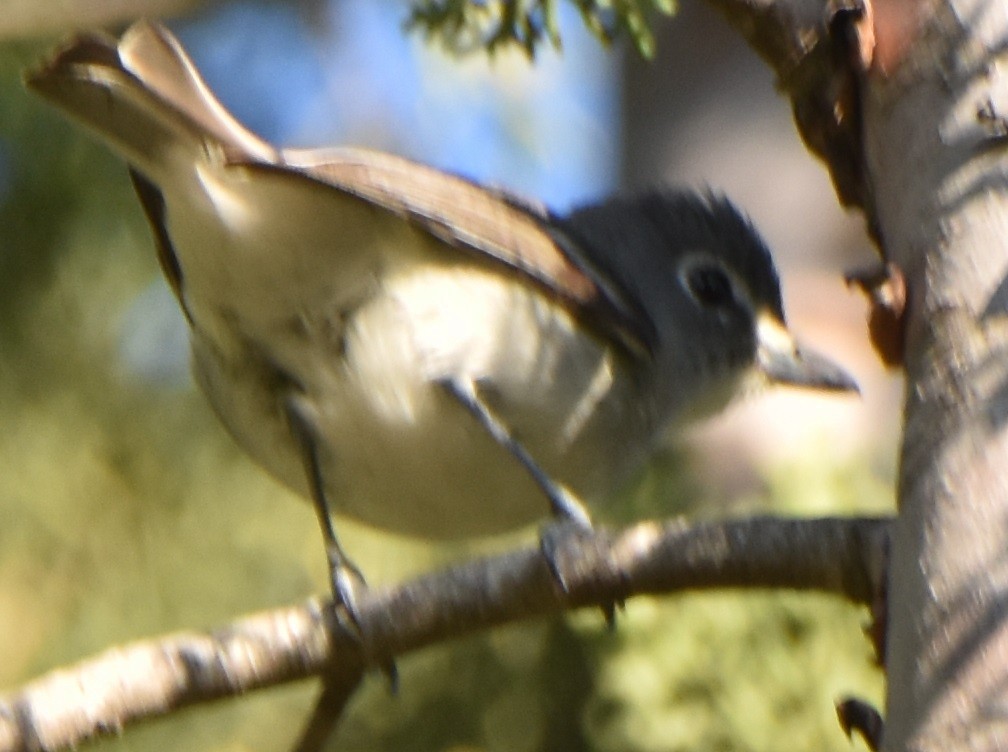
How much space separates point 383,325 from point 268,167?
0.34 m

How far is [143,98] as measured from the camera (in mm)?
2066

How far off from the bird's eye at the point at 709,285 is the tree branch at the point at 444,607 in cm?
128

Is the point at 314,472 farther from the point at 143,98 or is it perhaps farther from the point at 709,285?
the point at 709,285

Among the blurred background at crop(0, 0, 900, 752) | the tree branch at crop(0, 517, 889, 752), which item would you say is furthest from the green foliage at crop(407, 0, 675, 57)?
the tree branch at crop(0, 517, 889, 752)

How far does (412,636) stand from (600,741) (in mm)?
1033

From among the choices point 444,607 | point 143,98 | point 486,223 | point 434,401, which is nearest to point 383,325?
point 434,401

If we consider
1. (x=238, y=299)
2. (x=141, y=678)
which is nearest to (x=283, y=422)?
(x=238, y=299)

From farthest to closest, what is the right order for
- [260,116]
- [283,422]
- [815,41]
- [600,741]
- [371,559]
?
[260,116] < [371,559] < [600,741] < [283,422] < [815,41]

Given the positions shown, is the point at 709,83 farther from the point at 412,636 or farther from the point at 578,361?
the point at 412,636

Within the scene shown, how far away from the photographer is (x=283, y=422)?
2.48m

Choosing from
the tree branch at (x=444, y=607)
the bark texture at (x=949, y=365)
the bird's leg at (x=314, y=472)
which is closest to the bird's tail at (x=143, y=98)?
the bird's leg at (x=314, y=472)

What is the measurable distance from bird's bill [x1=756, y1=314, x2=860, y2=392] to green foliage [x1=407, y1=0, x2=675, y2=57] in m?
0.75

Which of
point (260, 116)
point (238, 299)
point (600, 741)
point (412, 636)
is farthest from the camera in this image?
point (260, 116)

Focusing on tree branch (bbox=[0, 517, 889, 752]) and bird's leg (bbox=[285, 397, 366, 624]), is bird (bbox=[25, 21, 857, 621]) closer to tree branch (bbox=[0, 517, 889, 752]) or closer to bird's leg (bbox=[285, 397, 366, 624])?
bird's leg (bbox=[285, 397, 366, 624])
